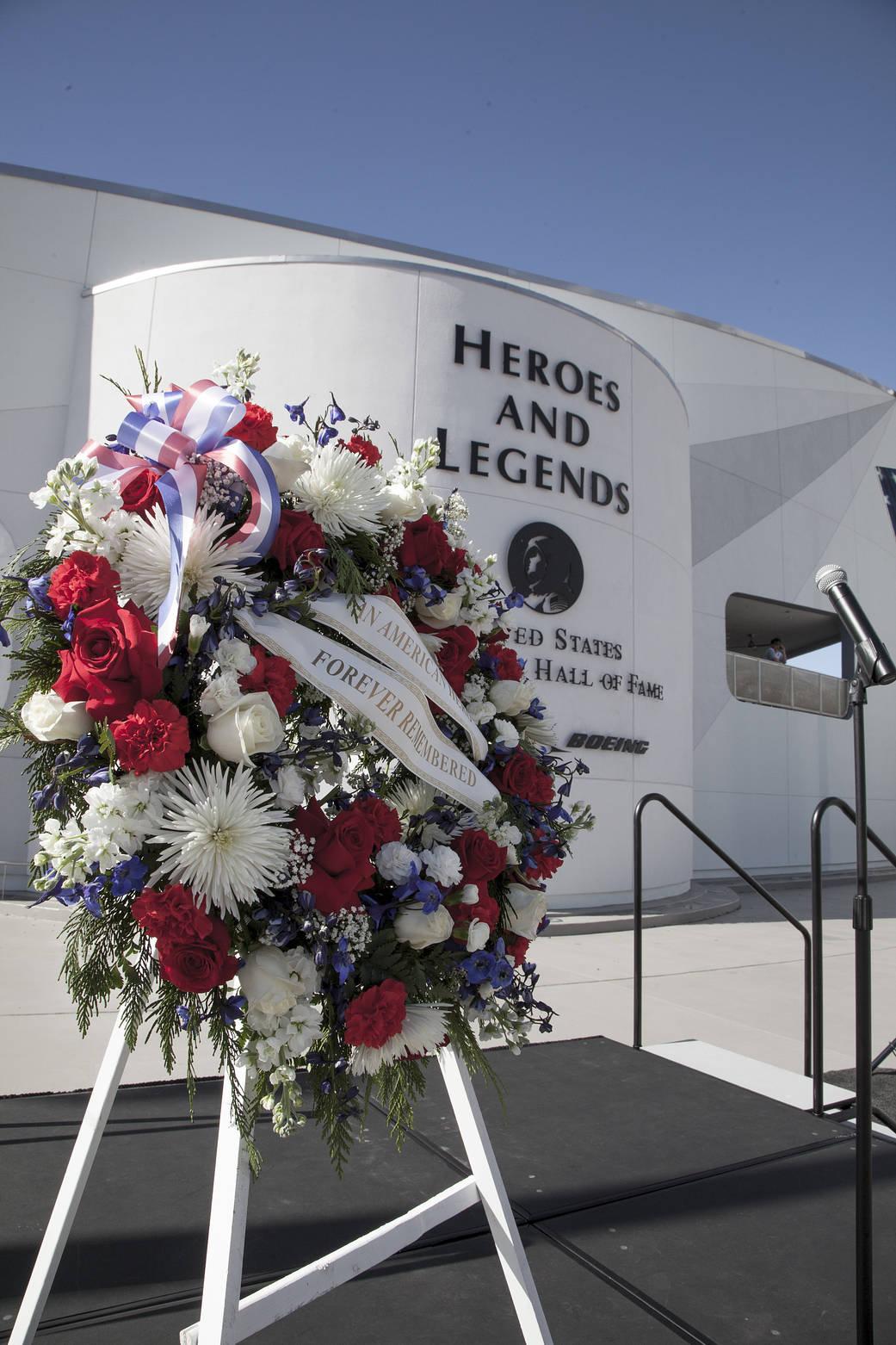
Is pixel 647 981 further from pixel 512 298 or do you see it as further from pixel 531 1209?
pixel 512 298

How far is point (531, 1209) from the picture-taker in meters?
2.25

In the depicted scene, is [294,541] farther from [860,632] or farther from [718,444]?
[718,444]

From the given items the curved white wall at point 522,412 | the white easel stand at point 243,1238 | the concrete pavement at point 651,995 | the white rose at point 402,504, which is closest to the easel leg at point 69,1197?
the white easel stand at point 243,1238

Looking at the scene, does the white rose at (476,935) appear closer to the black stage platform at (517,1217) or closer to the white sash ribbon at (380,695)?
the white sash ribbon at (380,695)

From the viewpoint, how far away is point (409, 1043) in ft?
4.58

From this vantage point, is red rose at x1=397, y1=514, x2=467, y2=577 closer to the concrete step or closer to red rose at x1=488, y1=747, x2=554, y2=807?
red rose at x1=488, y1=747, x2=554, y2=807

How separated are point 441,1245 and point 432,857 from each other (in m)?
1.20

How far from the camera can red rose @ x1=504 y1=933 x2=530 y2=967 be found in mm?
1745

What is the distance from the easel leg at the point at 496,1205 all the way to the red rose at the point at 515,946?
209 mm

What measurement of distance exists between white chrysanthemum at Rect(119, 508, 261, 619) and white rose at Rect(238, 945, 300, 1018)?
22.6 inches

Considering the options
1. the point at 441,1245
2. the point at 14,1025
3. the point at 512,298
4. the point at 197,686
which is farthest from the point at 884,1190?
the point at 512,298

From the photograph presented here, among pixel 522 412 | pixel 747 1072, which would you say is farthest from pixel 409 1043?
pixel 522 412

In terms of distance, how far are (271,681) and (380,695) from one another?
8.8 inches

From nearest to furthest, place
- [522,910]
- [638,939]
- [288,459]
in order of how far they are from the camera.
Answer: [288,459] → [522,910] → [638,939]
